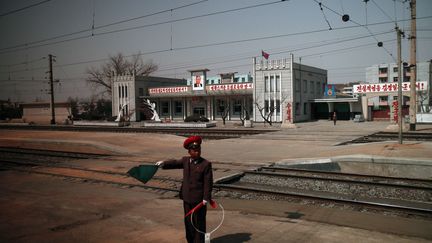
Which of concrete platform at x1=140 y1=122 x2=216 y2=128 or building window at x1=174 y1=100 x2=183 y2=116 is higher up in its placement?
building window at x1=174 y1=100 x2=183 y2=116

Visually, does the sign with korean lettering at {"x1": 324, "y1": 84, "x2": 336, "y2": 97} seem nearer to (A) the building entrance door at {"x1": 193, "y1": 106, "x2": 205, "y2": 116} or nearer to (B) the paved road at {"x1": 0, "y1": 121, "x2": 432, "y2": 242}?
(A) the building entrance door at {"x1": 193, "y1": 106, "x2": 205, "y2": 116}

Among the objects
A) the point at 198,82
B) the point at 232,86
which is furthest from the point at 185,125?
the point at 198,82

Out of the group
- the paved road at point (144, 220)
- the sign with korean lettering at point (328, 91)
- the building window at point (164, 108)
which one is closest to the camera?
the paved road at point (144, 220)

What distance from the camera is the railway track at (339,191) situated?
7.72 m

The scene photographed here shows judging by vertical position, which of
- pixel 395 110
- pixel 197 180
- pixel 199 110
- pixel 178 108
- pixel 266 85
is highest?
pixel 266 85

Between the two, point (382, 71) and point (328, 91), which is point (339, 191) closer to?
point (328, 91)

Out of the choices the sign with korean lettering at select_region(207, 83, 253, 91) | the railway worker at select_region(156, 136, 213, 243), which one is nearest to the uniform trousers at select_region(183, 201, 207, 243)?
the railway worker at select_region(156, 136, 213, 243)

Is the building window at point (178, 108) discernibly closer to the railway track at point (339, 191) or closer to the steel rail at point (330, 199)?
the railway track at point (339, 191)

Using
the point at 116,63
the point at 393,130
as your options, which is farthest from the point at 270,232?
the point at 116,63

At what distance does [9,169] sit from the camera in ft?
47.0

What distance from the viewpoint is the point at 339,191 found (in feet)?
31.2

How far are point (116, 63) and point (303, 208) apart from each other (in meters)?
78.1

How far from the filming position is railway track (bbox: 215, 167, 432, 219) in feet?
25.3

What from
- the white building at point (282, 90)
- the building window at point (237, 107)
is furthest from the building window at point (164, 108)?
the white building at point (282, 90)
